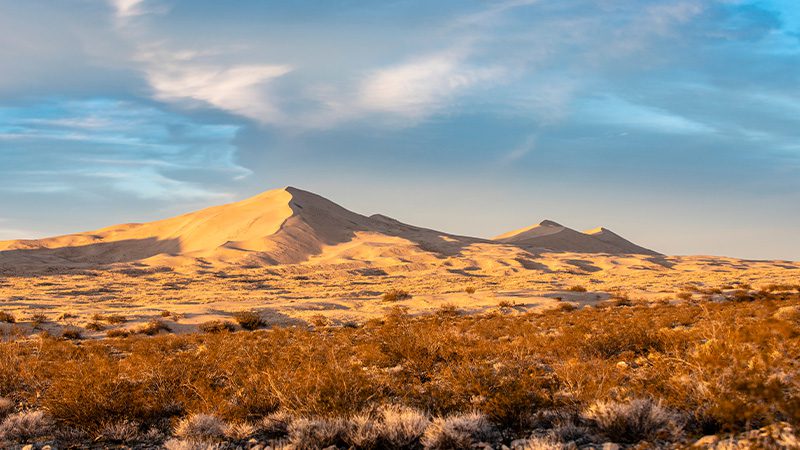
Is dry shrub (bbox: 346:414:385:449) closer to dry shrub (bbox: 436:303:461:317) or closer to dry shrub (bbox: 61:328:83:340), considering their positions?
dry shrub (bbox: 61:328:83:340)

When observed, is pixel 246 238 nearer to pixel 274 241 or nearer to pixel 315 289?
pixel 274 241

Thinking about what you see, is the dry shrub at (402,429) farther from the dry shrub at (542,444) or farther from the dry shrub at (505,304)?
the dry shrub at (505,304)

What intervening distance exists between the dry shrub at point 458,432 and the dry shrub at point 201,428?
9.86ft

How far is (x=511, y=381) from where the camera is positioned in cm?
750

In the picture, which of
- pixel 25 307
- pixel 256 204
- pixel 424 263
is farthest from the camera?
pixel 256 204

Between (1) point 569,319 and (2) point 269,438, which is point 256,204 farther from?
(2) point 269,438

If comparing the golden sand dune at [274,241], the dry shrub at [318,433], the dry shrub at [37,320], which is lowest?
the dry shrub at [37,320]

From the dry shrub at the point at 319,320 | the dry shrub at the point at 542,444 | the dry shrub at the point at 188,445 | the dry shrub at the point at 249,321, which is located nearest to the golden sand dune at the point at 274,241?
the dry shrub at the point at 249,321

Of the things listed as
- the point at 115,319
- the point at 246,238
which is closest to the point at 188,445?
the point at 115,319

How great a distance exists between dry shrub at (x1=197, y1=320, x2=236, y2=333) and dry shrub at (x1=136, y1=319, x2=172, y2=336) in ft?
5.23

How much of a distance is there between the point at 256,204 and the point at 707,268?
99.3m

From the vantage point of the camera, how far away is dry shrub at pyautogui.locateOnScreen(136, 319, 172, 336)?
2466 cm

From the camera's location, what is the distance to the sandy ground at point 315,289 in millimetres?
30609

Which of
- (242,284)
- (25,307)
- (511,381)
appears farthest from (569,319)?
(242,284)
